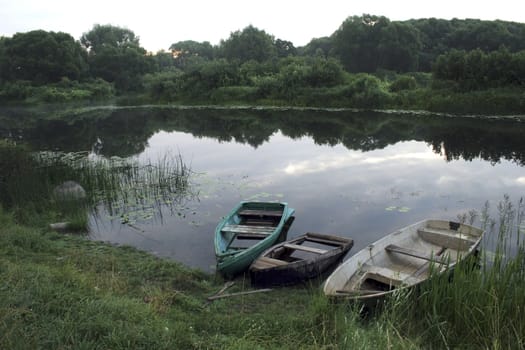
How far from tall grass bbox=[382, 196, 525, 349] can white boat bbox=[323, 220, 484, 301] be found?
29 cm

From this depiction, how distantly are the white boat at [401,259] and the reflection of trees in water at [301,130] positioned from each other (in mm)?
8096

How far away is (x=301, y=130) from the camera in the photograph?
71.6 feet

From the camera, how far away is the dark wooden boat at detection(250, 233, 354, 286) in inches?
236

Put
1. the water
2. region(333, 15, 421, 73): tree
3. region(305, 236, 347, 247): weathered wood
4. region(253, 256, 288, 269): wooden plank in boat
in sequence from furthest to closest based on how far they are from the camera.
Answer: region(333, 15, 421, 73): tree → the water → region(305, 236, 347, 247): weathered wood → region(253, 256, 288, 269): wooden plank in boat

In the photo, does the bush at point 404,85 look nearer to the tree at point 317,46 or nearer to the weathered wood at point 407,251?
the weathered wood at point 407,251

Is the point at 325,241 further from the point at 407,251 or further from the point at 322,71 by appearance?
the point at 322,71

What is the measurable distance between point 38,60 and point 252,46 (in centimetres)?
2790

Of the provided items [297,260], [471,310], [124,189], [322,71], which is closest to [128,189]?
[124,189]

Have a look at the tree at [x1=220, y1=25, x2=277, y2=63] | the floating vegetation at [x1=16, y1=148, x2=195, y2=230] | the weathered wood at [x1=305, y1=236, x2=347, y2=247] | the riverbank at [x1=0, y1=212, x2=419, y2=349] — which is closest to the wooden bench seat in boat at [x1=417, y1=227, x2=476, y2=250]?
the weathered wood at [x1=305, y1=236, x2=347, y2=247]

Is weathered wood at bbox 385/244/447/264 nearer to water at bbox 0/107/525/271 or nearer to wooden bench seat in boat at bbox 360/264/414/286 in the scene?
wooden bench seat in boat at bbox 360/264/414/286

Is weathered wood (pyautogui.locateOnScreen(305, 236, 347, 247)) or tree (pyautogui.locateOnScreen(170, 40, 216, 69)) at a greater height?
tree (pyautogui.locateOnScreen(170, 40, 216, 69))

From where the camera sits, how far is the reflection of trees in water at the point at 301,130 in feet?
53.7

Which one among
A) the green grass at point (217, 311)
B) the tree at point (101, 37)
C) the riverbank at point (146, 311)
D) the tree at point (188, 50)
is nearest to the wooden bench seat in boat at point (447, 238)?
the green grass at point (217, 311)

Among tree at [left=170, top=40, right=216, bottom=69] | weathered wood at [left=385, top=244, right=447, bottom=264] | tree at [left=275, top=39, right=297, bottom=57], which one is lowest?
weathered wood at [left=385, top=244, right=447, bottom=264]
